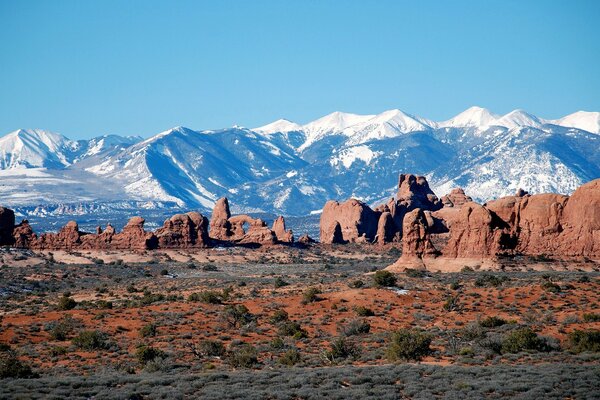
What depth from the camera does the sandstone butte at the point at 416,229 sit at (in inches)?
3314

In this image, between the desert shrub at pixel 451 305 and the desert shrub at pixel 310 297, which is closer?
the desert shrub at pixel 451 305

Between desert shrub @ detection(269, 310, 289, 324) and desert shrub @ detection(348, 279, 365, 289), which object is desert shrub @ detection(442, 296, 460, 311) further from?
desert shrub @ detection(348, 279, 365, 289)

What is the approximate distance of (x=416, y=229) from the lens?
84312 mm

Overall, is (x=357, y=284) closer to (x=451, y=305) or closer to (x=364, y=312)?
(x=451, y=305)

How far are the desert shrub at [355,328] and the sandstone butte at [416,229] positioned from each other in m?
32.4

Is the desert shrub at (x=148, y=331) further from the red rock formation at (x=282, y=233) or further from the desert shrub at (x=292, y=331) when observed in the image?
the red rock formation at (x=282, y=233)

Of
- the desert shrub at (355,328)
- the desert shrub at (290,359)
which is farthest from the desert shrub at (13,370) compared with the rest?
the desert shrub at (355,328)

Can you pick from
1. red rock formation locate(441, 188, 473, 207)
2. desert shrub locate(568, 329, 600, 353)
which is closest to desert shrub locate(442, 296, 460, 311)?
desert shrub locate(568, 329, 600, 353)

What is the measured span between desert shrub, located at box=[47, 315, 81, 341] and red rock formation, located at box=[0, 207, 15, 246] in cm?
7299

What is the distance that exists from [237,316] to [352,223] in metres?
102

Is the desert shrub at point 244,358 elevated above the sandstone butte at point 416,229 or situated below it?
below

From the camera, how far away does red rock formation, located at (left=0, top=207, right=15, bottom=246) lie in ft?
414

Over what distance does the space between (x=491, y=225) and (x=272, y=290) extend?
68.4ft

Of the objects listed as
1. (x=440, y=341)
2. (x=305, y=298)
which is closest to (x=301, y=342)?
(x=440, y=341)
